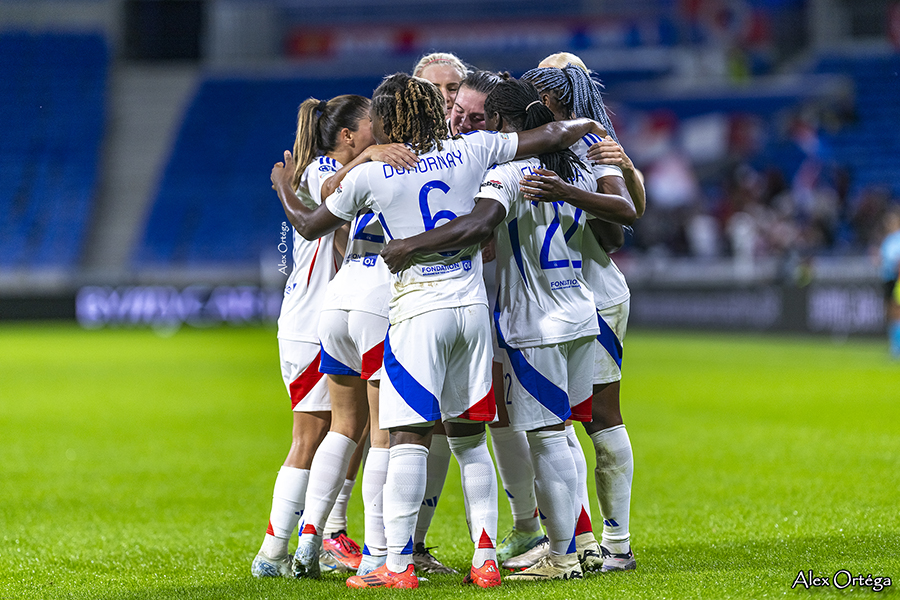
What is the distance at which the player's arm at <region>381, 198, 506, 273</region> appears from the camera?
4.19 meters

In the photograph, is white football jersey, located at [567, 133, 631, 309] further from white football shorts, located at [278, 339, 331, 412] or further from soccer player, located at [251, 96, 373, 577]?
white football shorts, located at [278, 339, 331, 412]

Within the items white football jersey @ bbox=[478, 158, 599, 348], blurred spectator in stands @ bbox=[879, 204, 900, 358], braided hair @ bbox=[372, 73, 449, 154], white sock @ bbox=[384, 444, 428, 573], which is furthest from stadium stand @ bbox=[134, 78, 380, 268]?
white sock @ bbox=[384, 444, 428, 573]

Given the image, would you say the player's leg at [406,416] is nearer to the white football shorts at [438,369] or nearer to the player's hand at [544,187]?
the white football shorts at [438,369]

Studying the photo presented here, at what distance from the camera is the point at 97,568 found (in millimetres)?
5000

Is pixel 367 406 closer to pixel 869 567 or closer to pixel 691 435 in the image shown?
pixel 869 567

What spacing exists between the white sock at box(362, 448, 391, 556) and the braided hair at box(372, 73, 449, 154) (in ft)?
4.36

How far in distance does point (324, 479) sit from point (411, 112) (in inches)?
64.9

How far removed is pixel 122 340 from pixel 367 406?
19044mm

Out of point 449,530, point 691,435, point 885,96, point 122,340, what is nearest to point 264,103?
point 122,340

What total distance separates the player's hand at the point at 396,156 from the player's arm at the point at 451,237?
286mm

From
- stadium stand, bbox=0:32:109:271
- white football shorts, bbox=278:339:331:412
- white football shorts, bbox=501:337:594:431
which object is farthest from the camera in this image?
stadium stand, bbox=0:32:109:271

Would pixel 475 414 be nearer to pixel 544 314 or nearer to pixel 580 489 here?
pixel 544 314

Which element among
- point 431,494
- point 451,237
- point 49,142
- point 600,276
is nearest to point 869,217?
point 600,276

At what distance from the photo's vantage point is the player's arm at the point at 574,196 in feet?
14.1
